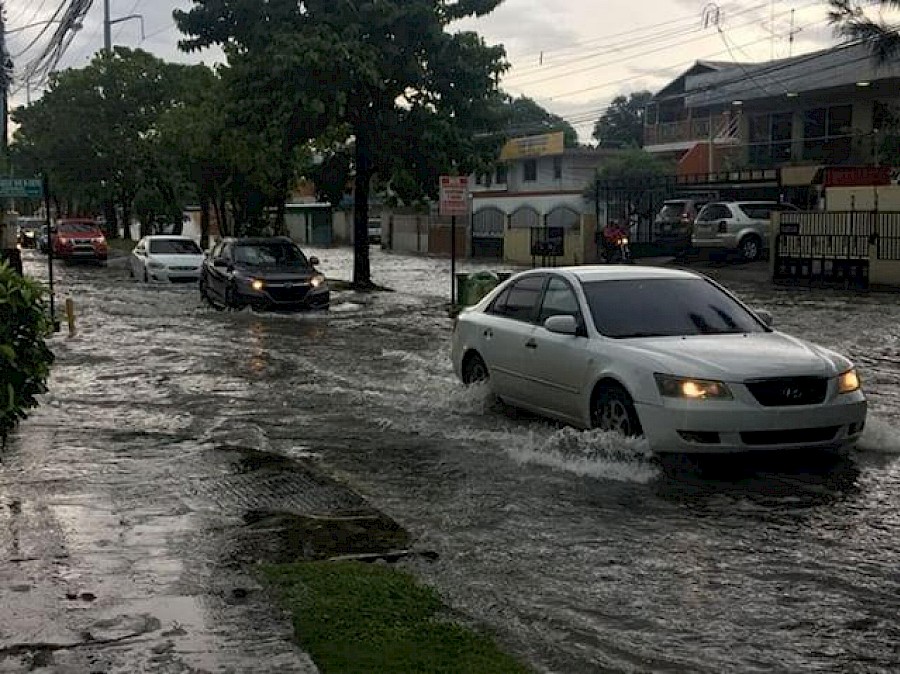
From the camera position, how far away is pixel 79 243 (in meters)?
45.6

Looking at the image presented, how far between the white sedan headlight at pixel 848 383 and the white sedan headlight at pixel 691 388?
0.92 m

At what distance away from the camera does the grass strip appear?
4633mm

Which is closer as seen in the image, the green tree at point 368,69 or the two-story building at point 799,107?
the green tree at point 368,69

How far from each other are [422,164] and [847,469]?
21.0 m

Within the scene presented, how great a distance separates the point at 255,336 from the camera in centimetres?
1848

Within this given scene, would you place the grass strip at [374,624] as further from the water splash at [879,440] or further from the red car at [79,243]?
the red car at [79,243]

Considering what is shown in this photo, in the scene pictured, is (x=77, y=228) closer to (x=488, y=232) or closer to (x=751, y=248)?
(x=488, y=232)

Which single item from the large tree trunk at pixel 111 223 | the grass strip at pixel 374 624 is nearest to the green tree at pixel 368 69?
the grass strip at pixel 374 624

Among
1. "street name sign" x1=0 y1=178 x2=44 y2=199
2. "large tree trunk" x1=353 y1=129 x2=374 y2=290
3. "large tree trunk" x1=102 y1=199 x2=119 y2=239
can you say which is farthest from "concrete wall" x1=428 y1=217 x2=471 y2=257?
"street name sign" x1=0 y1=178 x2=44 y2=199

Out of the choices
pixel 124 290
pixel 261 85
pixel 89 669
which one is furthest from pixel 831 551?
pixel 124 290

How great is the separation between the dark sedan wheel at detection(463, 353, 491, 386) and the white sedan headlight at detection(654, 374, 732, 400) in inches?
111

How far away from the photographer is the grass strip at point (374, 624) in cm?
463

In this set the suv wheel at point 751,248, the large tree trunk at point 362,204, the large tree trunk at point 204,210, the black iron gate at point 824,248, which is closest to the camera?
the black iron gate at point 824,248

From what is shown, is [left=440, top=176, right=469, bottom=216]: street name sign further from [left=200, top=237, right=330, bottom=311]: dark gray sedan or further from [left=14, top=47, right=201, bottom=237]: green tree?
Answer: [left=14, top=47, right=201, bottom=237]: green tree
